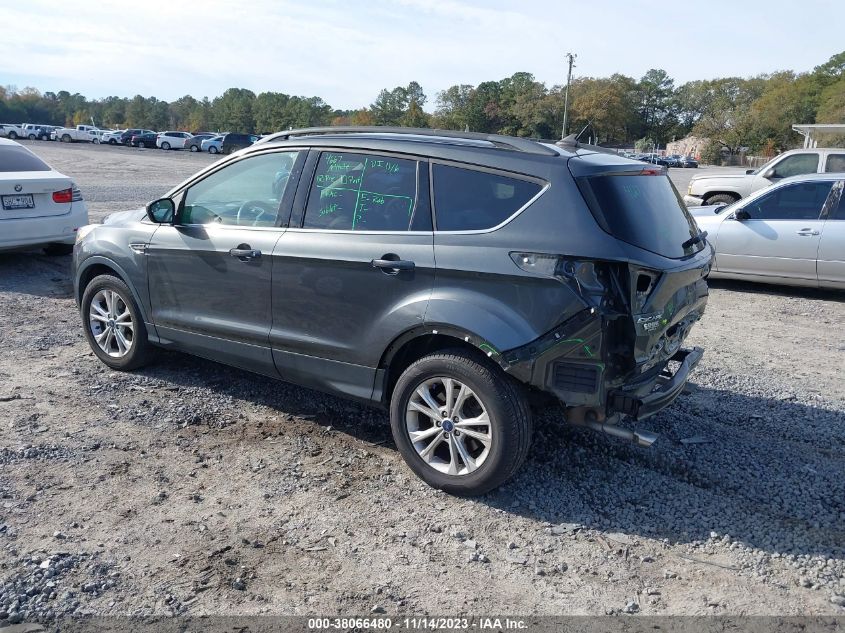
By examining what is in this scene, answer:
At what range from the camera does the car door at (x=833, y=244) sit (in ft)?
28.3

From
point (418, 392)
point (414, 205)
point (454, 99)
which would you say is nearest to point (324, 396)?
point (418, 392)

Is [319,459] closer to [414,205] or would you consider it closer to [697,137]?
[414,205]

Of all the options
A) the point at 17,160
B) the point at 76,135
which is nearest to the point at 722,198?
the point at 17,160

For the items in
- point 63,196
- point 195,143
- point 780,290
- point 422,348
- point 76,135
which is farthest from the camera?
point 76,135

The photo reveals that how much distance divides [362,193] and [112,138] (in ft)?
218

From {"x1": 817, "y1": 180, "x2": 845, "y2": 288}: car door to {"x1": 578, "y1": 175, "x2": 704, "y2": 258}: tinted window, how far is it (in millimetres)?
5344

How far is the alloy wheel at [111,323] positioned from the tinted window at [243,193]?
102cm

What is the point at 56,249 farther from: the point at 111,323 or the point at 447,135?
the point at 447,135

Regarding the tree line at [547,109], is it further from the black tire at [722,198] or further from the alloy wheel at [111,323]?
the alloy wheel at [111,323]

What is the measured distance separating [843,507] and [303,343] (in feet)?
10.6

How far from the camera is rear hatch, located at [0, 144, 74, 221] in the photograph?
8.54 m

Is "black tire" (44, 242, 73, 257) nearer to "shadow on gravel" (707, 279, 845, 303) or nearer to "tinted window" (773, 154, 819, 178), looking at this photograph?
"shadow on gravel" (707, 279, 845, 303)

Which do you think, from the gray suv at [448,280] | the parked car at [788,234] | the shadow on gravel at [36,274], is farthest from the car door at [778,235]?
the shadow on gravel at [36,274]

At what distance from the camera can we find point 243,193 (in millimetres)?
4910
